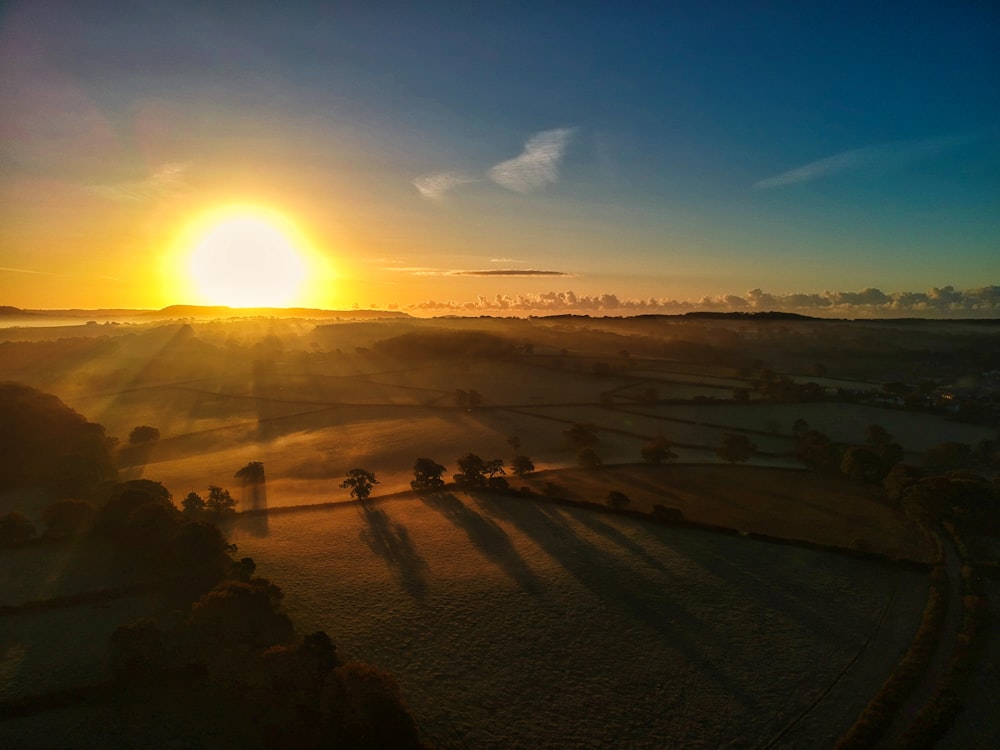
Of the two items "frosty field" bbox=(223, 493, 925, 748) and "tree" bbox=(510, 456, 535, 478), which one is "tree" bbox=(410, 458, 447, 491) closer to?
"frosty field" bbox=(223, 493, 925, 748)

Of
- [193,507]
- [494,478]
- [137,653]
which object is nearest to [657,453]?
[494,478]

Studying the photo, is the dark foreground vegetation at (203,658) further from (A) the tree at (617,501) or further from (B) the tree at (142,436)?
(B) the tree at (142,436)

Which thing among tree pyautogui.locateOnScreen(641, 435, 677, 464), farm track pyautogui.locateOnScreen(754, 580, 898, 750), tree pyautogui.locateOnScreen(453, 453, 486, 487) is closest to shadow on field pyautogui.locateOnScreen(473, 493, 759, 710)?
farm track pyautogui.locateOnScreen(754, 580, 898, 750)

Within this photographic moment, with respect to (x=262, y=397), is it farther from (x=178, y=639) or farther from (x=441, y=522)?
(x=178, y=639)

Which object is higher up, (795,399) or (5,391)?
(5,391)

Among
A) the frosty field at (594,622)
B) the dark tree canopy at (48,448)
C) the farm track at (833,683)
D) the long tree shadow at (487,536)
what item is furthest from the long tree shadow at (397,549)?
the dark tree canopy at (48,448)

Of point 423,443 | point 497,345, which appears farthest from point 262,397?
point 497,345
